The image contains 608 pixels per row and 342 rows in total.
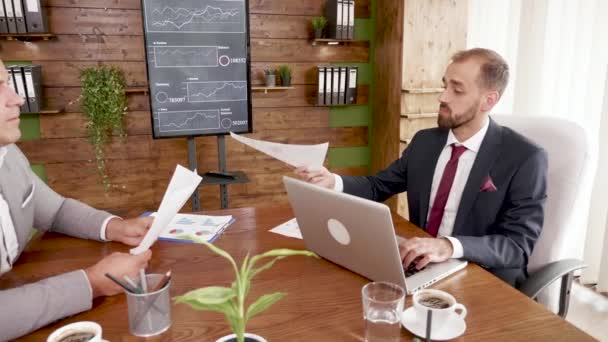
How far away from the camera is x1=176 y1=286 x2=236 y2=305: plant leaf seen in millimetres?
684

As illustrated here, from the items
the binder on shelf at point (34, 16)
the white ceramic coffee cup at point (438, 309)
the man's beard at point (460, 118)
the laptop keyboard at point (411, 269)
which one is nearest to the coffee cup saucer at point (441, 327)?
the white ceramic coffee cup at point (438, 309)

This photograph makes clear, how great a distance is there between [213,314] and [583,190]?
1.20 metres

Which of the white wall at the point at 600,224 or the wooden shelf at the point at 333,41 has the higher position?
the wooden shelf at the point at 333,41

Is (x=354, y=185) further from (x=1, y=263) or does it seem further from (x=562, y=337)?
Answer: (x=1, y=263)

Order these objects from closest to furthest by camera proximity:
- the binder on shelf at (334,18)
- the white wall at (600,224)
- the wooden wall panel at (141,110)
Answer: the white wall at (600,224) < the wooden wall panel at (141,110) < the binder on shelf at (334,18)

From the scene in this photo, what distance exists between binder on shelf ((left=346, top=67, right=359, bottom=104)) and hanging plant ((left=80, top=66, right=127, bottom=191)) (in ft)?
5.61

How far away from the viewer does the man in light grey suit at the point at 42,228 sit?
0.95m

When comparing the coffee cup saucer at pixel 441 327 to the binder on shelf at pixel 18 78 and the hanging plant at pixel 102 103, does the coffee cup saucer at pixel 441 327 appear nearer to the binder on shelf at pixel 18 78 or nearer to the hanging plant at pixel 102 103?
the hanging plant at pixel 102 103

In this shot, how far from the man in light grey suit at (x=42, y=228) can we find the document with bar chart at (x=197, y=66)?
4.61 ft

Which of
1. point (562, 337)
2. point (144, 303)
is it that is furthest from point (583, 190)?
point (144, 303)

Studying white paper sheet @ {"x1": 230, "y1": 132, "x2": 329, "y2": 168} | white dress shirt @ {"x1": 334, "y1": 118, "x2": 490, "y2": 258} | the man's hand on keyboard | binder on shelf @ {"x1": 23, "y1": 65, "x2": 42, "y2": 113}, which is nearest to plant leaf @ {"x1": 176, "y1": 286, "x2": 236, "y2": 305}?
the man's hand on keyboard

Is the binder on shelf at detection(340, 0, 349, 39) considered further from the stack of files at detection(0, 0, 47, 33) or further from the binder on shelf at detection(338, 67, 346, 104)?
the stack of files at detection(0, 0, 47, 33)

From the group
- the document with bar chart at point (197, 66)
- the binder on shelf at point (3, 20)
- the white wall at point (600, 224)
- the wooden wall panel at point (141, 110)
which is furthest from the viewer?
the wooden wall panel at point (141, 110)

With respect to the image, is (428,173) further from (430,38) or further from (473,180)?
(430,38)
